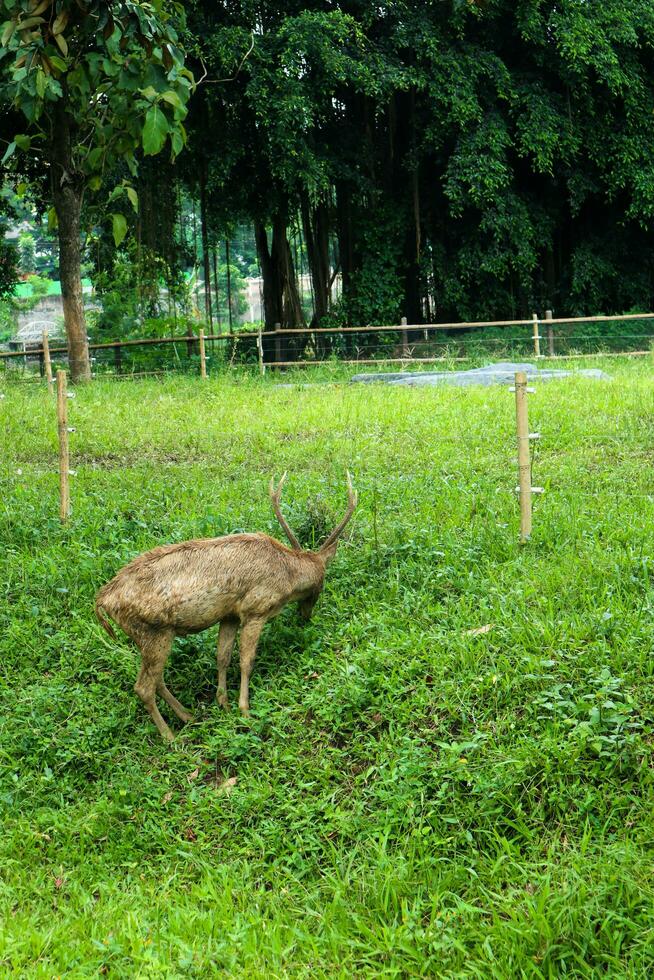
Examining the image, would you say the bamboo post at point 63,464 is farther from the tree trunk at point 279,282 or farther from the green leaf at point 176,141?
the tree trunk at point 279,282

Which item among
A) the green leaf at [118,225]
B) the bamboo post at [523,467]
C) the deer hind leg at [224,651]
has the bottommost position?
the deer hind leg at [224,651]

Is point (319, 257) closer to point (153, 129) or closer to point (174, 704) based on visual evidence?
point (153, 129)

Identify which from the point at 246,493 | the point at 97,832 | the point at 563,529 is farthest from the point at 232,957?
the point at 246,493

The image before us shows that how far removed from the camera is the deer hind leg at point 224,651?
204 inches

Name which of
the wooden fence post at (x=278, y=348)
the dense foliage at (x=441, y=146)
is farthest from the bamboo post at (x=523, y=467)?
the dense foliage at (x=441, y=146)

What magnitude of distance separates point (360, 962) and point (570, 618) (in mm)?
2129

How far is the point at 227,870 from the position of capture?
410 centimetres

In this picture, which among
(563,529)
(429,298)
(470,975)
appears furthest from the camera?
(429,298)

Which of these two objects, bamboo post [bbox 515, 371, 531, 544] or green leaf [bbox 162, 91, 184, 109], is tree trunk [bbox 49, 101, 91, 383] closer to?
bamboo post [bbox 515, 371, 531, 544]

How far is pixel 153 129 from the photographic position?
463 cm

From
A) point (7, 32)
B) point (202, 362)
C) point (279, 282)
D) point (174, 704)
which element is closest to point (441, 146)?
point (279, 282)

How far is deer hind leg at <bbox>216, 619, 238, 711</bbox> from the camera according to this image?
519cm

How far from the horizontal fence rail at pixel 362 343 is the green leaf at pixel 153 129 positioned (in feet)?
36.9

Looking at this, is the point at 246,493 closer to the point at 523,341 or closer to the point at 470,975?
the point at 470,975
